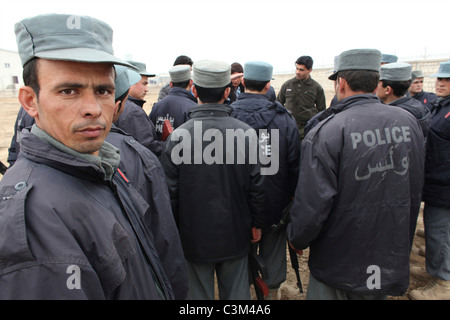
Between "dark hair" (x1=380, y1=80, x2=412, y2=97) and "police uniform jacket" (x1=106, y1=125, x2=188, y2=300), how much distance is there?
8.96 feet

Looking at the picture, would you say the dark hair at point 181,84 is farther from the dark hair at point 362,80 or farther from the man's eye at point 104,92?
the man's eye at point 104,92

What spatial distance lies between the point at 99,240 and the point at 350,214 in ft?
5.40

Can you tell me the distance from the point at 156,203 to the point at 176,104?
2.52 metres

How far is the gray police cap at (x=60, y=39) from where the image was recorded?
3.33ft

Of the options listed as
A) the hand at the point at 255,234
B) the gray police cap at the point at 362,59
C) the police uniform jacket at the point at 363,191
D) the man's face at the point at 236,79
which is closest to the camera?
the police uniform jacket at the point at 363,191

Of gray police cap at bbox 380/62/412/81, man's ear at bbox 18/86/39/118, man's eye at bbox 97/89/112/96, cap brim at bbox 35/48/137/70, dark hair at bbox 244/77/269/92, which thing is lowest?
man's ear at bbox 18/86/39/118

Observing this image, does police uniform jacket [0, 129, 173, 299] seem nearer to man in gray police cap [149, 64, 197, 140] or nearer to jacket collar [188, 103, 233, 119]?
jacket collar [188, 103, 233, 119]

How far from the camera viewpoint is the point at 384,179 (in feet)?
6.34

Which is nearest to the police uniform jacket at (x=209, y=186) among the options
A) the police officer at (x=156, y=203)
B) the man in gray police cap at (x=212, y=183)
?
the man in gray police cap at (x=212, y=183)

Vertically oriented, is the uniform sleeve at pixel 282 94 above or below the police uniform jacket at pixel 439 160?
above

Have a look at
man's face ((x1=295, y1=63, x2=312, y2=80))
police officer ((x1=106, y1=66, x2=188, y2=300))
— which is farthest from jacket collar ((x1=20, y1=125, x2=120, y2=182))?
man's face ((x1=295, y1=63, x2=312, y2=80))

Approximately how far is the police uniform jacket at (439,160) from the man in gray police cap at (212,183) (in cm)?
206

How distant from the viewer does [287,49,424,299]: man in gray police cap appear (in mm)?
1922

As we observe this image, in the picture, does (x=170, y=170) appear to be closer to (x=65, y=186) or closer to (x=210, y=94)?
(x=210, y=94)
